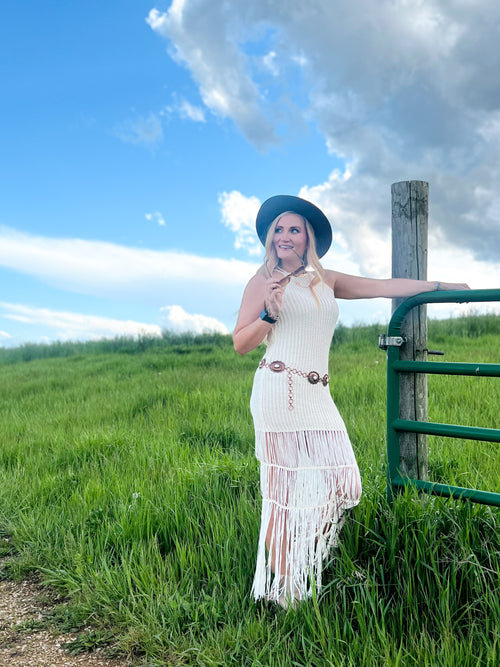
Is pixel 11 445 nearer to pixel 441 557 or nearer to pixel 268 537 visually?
pixel 268 537

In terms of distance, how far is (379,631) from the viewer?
265 cm

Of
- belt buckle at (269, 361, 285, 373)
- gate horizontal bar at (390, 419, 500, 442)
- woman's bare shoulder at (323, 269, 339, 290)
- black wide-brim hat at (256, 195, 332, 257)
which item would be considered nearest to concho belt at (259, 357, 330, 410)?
belt buckle at (269, 361, 285, 373)

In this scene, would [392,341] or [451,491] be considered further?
[392,341]

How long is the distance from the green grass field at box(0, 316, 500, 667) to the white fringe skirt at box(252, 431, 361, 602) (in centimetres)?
14

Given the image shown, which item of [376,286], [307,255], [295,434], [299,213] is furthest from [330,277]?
[295,434]

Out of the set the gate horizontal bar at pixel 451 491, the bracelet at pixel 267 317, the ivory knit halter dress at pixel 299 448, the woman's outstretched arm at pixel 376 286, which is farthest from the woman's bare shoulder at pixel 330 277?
the gate horizontal bar at pixel 451 491

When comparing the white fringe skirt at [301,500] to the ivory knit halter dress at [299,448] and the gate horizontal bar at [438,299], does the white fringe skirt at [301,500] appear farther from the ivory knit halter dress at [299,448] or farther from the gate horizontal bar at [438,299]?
the gate horizontal bar at [438,299]

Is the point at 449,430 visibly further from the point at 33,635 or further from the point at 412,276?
the point at 33,635

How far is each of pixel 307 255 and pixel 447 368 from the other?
1.00m

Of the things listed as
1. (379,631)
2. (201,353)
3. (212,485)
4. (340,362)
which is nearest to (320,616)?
(379,631)

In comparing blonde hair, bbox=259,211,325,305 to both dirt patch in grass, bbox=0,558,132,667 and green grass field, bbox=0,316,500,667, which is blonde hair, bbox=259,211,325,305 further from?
dirt patch in grass, bbox=0,558,132,667

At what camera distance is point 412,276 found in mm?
3447

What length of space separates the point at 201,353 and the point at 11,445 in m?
7.35

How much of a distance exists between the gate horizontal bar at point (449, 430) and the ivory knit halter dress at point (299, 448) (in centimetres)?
46
